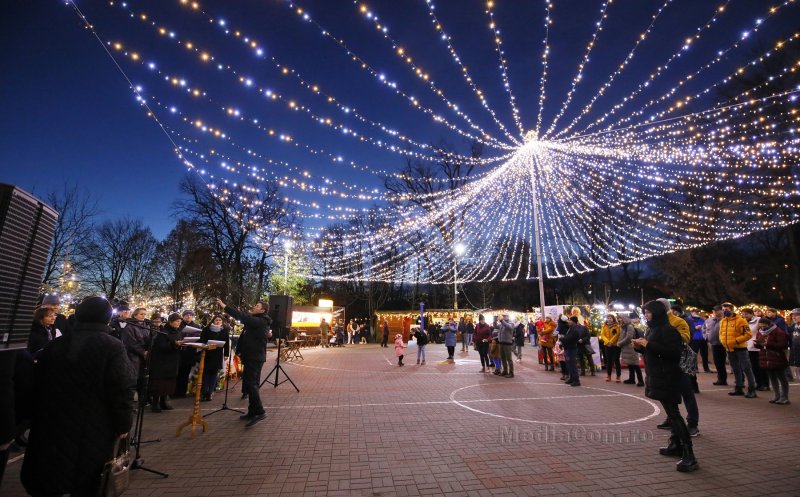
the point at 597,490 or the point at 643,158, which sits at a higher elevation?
the point at 643,158

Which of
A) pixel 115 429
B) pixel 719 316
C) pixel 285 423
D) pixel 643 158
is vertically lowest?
pixel 285 423

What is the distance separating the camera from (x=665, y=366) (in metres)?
4.31

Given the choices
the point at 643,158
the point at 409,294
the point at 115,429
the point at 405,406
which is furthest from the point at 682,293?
the point at 115,429

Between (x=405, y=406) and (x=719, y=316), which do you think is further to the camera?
(x=719, y=316)

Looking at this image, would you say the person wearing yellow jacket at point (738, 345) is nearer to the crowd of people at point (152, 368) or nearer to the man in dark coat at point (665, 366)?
the crowd of people at point (152, 368)

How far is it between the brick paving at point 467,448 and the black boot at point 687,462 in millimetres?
79

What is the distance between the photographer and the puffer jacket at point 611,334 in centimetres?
997

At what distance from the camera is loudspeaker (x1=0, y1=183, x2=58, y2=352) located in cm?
246

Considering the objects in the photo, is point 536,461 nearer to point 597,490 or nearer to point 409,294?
point 597,490

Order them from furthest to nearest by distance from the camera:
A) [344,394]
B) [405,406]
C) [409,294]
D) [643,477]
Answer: [409,294]
[344,394]
[405,406]
[643,477]

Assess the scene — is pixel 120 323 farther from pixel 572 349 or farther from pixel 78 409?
pixel 572 349

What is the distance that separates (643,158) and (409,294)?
3491 centimetres

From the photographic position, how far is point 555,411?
6.53 m

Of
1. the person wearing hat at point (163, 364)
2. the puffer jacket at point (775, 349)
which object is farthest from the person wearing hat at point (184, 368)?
the puffer jacket at point (775, 349)
